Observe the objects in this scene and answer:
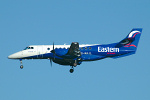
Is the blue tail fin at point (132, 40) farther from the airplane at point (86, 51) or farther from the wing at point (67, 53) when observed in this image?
the wing at point (67, 53)

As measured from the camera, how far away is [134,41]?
49.8m

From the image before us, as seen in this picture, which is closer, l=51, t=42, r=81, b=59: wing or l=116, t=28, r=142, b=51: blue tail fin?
l=51, t=42, r=81, b=59: wing

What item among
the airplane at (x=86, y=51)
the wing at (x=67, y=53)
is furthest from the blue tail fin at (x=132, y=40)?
the wing at (x=67, y=53)

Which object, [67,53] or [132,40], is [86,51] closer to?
[67,53]

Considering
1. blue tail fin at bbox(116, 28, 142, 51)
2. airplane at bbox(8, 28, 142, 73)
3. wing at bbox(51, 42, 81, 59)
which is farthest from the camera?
blue tail fin at bbox(116, 28, 142, 51)

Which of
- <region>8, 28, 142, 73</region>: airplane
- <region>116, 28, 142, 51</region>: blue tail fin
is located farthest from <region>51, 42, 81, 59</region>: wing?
<region>116, 28, 142, 51</region>: blue tail fin

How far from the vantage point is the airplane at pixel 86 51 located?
4700 centimetres

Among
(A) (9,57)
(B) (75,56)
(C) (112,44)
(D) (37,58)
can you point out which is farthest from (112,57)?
(A) (9,57)

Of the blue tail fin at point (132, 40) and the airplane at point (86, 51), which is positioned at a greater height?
the blue tail fin at point (132, 40)

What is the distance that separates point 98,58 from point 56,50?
634 centimetres

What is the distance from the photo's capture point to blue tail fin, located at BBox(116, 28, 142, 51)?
49.4 m

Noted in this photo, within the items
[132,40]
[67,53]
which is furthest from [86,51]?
[132,40]

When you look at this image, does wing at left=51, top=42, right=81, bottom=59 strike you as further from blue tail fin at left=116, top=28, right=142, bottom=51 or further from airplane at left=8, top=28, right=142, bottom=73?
blue tail fin at left=116, top=28, right=142, bottom=51

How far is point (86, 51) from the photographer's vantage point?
48.2m
